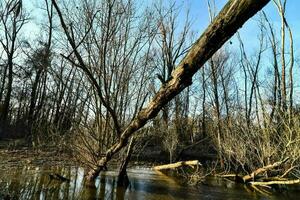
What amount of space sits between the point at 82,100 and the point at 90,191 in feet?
9.14

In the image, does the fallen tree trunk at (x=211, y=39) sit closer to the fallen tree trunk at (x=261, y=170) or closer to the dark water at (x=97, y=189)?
the dark water at (x=97, y=189)

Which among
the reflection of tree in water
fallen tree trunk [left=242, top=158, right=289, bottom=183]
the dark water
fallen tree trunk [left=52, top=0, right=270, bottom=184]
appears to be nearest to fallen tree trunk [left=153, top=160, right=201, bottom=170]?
the dark water

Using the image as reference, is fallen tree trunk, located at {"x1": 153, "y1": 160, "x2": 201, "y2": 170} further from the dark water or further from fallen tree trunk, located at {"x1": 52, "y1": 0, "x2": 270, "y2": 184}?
fallen tree trunk, located at {"x1": 52, "y1": 0, "x2": 270, "y2": 184}

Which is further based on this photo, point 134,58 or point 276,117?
point 276,117

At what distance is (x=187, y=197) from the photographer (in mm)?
10945

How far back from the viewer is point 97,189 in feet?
36.2

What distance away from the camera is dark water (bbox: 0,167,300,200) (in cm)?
958

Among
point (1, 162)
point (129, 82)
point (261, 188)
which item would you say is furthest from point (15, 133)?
point (261, 188)

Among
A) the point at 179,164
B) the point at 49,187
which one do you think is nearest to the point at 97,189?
the point at 49,187

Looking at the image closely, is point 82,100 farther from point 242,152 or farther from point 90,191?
point 242,152

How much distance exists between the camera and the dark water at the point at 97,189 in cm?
958

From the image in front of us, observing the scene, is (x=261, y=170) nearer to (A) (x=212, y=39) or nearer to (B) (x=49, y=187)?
(B) (x=49, y=187)

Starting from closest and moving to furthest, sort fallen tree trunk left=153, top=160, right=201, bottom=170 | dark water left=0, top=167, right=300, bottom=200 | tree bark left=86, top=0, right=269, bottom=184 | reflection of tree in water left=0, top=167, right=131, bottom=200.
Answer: tree bark left=86, top=0, right=269, bottom=184, reflection of tree in water left=0, top=167, right=131, bottom=200, dark water left=0, top=167, right=300, bottom=200, fallen tree trunk left=153, top=160, right=201, bottom=170

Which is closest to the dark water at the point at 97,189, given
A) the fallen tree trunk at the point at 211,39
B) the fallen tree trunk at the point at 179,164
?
the fallen tree trunk at the point at 179,164
